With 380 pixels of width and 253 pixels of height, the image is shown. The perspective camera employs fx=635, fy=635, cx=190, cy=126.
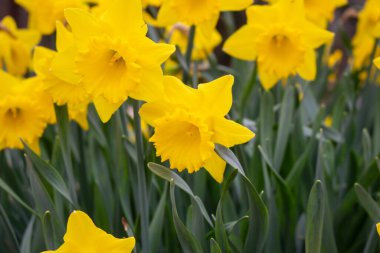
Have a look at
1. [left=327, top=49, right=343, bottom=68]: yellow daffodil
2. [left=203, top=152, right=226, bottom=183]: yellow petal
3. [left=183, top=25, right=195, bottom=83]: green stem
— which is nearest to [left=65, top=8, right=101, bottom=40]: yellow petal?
[left=203, top=152, right=226, bottom=183]: yellow petal

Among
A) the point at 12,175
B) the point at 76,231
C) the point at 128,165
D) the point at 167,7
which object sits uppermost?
the point at 167,7

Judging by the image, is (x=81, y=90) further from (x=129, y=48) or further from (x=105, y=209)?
(x=105, y=209)

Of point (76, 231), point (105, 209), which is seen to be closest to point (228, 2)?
point (105, 209)

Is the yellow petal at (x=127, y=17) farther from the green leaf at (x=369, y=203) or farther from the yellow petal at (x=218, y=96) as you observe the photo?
the green leaf at (x=369, y=203)

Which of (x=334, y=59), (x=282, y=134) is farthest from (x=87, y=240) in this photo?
(x=334, y=59)

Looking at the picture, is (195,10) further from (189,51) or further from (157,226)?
(157,226)

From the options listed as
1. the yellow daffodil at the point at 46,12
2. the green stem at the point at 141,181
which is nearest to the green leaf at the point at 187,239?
the green stem at the point at 141,181
